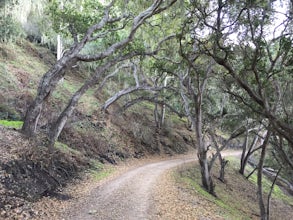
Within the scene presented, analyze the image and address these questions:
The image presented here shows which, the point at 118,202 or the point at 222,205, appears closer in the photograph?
the point at 118,202

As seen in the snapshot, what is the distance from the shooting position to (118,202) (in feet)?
31.6

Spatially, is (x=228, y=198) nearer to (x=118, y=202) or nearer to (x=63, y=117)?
(x=118, y=202)

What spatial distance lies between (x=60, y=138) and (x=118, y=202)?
7419 mm

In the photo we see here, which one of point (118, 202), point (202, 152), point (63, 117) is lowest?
point (118, 202)

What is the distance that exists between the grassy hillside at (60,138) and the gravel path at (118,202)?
138 cm

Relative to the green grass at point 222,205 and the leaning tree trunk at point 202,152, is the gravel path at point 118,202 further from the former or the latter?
the leaning tree trunk at point 202,152

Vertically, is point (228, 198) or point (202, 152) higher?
point (202, 152)

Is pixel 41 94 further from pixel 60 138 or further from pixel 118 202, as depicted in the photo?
pixel 118 202

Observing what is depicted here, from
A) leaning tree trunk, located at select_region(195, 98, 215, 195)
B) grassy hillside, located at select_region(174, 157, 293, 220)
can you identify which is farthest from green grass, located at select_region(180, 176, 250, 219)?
leaning tree trunk, located at select_region(195, 98, 215, 195)

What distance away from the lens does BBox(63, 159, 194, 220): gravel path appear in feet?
27.6

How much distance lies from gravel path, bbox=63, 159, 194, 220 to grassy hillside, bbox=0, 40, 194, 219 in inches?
54.2

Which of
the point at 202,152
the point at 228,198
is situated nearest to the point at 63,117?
the point at 202,152

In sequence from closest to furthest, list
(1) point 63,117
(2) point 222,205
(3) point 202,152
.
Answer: (1) point 63,117
(2) point 222,205
(3) point 202,152

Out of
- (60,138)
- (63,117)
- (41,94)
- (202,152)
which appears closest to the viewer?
(41,94)
